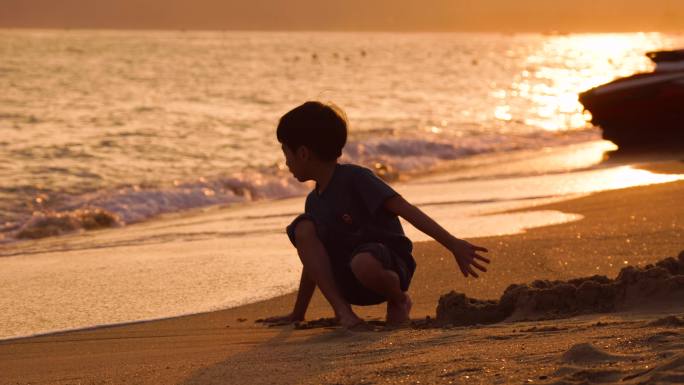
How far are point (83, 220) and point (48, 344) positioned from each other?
5.77 m

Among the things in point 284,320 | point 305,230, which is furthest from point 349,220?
point 284,320

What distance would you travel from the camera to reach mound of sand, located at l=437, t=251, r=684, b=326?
405 centimetres

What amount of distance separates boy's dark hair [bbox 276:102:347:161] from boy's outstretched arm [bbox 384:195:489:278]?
1.10 feet

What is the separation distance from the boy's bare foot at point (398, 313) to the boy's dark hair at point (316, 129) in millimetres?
686

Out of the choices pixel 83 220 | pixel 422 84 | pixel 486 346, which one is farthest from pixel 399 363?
pixel 422 84

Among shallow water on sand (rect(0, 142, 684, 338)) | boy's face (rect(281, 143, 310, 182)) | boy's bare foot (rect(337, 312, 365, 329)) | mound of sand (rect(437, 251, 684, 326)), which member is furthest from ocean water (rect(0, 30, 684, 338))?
mound of sand (rect(437, 251, 684, 326))

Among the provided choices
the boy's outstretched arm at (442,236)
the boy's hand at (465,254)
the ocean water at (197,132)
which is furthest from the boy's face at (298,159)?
the ocean water at (197,132)

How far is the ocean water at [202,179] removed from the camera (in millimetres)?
6098

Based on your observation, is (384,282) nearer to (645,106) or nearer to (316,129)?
(316,129)

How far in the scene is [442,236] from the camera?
162 inches

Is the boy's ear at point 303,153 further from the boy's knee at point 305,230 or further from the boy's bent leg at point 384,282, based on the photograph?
the boy's bent leg at point 384,282

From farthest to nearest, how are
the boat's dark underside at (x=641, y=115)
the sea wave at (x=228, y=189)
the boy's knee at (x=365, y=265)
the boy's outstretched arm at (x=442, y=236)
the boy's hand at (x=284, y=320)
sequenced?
the boat's dark underside at (x=641, y=115), the sea wave at (x=228, y=189), the boy's hand at (x=284, y=320), the boy's knee at (x=365, y=265), the boy's outstretched arm at (x=442, y=236)

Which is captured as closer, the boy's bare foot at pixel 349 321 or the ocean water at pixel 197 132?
the boy's bare foot at pixel 349 321

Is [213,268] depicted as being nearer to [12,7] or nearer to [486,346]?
[486,346]
